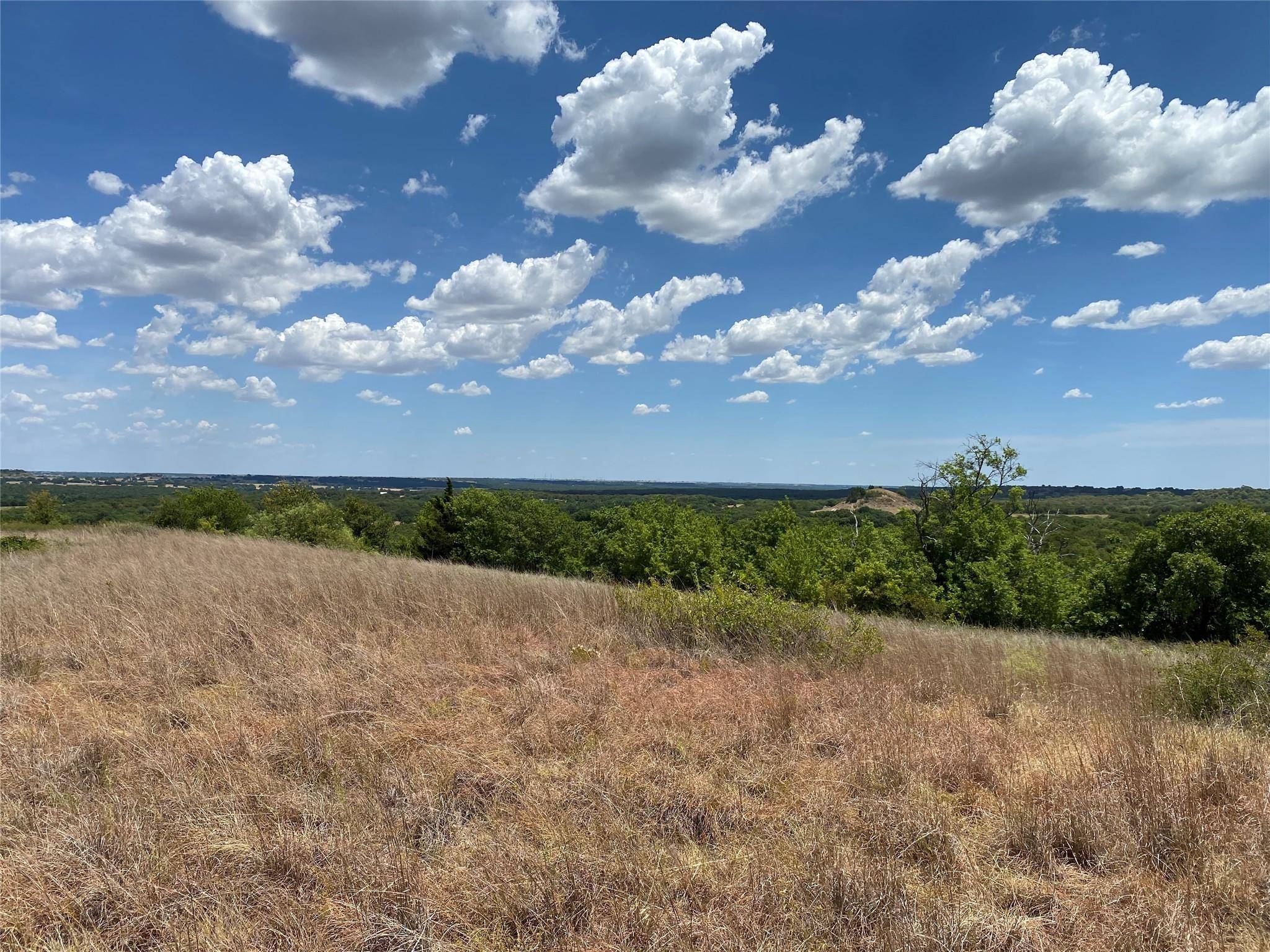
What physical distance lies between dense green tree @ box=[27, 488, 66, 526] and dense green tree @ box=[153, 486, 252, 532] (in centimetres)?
470

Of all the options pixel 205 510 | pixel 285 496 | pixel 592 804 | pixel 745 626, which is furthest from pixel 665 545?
pixel 285 496

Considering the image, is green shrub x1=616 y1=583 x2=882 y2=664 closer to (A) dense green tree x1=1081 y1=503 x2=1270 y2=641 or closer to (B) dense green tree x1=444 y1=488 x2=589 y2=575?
(A) dense green tree x1=1081 y1=503 x2=1270 y2=641

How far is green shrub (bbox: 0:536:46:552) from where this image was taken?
14320mm

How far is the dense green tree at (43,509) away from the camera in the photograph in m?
34.2

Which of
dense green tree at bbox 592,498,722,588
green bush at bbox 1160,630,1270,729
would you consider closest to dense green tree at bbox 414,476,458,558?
dense green tree at bbox 592,498,722,588

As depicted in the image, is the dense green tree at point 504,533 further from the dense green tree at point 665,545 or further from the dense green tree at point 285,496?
the dense green tree at point 285,496

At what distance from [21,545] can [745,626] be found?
17579 mm

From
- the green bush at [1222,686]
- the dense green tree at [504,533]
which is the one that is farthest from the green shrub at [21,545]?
the dense green tree at [504,533]

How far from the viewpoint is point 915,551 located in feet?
112

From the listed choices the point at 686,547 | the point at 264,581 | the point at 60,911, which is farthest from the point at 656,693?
the point at 686,547

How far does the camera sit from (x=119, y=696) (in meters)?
5.40

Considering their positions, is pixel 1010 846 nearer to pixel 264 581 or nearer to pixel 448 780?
pixel 448 780

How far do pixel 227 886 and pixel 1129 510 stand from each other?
113 meters

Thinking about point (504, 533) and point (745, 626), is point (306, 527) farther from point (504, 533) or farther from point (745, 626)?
point (745, 626)
